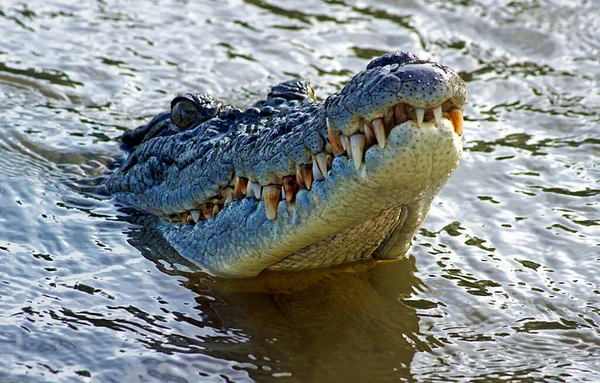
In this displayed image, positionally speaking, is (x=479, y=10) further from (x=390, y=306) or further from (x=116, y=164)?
(x=390, y=306)

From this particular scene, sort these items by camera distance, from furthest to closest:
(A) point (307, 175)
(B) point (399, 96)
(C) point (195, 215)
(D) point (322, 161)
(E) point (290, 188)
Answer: (C) point (195, 215) < (E) point (290, 188) < (A) point (307, 175) < (D) point (322, 161) < (B) point (399, 96)

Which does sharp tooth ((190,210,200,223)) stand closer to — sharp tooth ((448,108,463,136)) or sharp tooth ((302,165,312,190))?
sharp tooth ((302,165,312,190))

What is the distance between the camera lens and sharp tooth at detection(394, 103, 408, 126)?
11.0 ft

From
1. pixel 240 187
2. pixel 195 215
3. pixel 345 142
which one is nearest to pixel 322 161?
pixel 345 142

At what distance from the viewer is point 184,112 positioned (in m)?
5.34

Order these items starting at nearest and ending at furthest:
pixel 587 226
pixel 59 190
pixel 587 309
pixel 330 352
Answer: pixel 330 352 → pixel 587 309 → pixel 587 226 → pixel 59 190

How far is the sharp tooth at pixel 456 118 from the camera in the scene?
3418 mm

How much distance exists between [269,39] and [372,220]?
524 centimetres

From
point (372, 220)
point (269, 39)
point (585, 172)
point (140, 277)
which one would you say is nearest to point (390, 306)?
point (372, 220)

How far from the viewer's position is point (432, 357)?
12.9 feet

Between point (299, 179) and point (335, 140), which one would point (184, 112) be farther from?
point (335, 140)

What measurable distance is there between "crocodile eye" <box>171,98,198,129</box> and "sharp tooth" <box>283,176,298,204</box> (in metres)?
1.57

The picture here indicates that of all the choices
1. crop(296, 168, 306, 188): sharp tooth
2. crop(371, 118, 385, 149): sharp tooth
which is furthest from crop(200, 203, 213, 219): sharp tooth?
crop(371, 118, 385, 149): sharp tooth

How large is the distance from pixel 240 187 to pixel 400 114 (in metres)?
1.33
